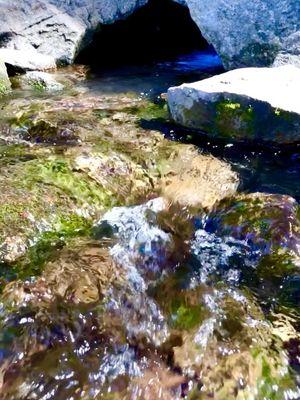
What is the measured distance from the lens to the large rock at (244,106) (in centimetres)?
652

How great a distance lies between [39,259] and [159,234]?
1439mm

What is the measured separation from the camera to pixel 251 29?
31.9ft

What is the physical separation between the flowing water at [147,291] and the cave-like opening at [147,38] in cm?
772

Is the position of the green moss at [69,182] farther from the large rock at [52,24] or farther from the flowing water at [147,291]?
the large rock at [52,24]

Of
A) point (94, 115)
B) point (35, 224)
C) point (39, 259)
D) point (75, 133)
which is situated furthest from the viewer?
point (94, 115)

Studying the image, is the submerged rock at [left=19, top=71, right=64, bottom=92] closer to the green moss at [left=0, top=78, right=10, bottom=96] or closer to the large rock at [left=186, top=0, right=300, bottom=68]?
the green moss at [left=0, top=78, right=10, bottom=96]

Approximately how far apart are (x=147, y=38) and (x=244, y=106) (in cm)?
940

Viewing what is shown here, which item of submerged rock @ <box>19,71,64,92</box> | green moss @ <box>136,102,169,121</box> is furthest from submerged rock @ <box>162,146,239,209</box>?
submerged rock @ <box>19,71,64,92</box>

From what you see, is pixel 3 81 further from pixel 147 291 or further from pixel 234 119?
pixel 147 291

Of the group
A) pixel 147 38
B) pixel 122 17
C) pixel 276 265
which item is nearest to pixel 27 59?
pixel 122 17

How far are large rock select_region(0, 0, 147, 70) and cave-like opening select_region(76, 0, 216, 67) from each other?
0.43m

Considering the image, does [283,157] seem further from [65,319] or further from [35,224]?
[65,319]

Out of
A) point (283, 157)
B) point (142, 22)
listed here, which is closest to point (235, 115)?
point (283, 157)

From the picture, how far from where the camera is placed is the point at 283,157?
667 cm
